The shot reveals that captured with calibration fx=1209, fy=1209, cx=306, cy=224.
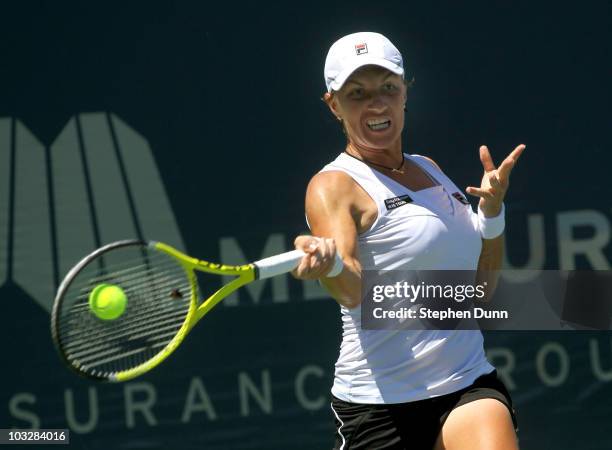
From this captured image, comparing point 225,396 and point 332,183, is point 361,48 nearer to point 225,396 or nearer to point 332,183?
point 332,183

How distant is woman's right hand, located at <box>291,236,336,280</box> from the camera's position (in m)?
2.82

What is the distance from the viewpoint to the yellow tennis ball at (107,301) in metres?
2.83

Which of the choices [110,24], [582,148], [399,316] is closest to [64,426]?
[110,24]

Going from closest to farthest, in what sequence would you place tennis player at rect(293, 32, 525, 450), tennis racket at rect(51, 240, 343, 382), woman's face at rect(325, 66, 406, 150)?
tennis racket at rect(51, 240, 343, 382) → tennis player at rect(293, 32, 525, 450) → woman's face at rect(325, 66, 406, 150)

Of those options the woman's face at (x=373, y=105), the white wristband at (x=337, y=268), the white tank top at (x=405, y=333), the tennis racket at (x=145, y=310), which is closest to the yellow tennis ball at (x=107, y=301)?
the tennis racket at (x=145, y=310)

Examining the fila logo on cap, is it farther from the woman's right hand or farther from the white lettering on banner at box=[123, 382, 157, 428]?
the white lettering on banner at box=[123, 382, 157, 428]

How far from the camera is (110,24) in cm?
458

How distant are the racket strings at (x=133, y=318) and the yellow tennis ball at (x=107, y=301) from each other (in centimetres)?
4

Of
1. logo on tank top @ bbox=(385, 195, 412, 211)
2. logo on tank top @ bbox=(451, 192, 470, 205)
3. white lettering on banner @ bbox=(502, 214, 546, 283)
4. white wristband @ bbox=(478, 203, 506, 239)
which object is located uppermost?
white lettering on banner @ bbox=(502, 214, 546, 283)

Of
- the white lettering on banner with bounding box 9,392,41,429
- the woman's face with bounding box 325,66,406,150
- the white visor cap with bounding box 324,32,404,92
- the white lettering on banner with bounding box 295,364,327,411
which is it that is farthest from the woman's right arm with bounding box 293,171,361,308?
the white lettering on banner with bounding box 9,392,41,429

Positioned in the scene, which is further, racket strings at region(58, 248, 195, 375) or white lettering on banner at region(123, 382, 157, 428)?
white lettering on banner at region(123, 382, 157, 428)

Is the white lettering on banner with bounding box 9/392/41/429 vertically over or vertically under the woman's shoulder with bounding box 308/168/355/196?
under

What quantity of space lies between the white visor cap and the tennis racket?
1.80ft

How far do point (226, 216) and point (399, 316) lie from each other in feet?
5.22
